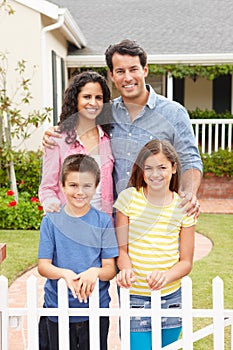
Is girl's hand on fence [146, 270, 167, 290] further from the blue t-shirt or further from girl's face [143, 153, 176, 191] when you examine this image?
girl's face [143, 153, 176, 191]

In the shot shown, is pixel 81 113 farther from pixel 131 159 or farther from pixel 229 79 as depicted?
pixel 229 79

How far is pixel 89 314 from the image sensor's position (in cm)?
276

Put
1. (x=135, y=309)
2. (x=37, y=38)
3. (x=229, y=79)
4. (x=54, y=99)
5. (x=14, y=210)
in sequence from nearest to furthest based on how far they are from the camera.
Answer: (x=135, y=309)
(x=14, y=210)
(x=37, y=38)
(x=54, y=99)
(x=229, y=79)

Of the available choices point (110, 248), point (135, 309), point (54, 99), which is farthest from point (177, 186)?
point (54, 99)

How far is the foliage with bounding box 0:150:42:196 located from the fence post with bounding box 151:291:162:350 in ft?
22.4

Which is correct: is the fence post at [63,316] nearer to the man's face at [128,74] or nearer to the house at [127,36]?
the man's face at [128,74]

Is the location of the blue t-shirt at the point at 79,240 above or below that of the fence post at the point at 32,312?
above

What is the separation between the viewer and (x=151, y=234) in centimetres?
279

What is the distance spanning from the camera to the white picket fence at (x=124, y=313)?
106 inches

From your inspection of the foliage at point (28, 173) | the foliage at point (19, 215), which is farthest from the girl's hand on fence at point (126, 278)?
the foliage at point (28, 173)

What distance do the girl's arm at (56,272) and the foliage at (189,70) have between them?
9.83 metres

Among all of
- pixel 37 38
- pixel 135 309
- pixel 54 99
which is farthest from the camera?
pixel 54 99

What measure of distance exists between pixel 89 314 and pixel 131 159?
2.58 ft

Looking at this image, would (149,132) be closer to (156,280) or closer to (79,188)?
(79,188)
